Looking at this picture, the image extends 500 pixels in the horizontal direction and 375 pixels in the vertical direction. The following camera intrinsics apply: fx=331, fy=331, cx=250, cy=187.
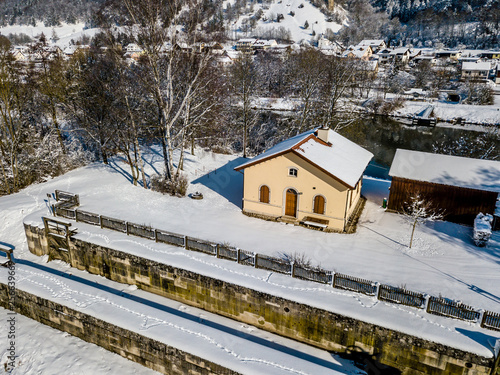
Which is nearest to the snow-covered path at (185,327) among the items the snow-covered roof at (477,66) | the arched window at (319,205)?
the arched window at (319,205)

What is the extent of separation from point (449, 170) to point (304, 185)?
9.09 metres

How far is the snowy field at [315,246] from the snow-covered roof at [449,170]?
8.67 ft

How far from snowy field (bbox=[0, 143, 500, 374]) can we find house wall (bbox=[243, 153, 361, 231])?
1.00 m

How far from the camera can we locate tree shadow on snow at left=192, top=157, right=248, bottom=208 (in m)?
23.6

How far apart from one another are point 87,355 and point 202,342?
200 inches

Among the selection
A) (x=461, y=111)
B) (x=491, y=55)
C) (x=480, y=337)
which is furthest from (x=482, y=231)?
(x=491, y=55)

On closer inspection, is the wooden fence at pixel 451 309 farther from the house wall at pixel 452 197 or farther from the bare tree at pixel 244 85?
the bare tree at pixel 244 85

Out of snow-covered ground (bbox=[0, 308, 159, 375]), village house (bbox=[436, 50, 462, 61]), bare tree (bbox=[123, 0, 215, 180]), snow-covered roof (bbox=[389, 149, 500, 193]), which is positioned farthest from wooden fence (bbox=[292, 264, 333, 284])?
village house (bbox=[436, 50, 462, 61])

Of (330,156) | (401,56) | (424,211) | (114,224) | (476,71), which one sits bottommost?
(114,224)

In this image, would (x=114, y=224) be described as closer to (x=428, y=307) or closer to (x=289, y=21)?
(x=428, y=307)

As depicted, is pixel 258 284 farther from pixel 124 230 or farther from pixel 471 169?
pixel 471 169

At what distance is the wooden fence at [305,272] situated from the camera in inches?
462

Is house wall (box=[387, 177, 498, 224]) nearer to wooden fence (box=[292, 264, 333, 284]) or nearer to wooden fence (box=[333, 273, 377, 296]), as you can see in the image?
wooden fence (box=[333, 273, 377, 296])

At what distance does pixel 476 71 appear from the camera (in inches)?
3076
